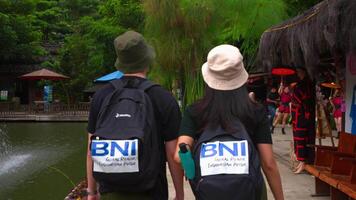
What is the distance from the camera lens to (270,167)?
2.69 meters

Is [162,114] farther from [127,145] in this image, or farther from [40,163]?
[40,163]

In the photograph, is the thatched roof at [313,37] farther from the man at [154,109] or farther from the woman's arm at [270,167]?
the man at [154,109]

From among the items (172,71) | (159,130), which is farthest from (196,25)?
(159,130)

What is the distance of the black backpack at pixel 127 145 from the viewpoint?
2.59m

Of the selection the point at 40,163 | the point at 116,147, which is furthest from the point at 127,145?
the point at 40,163

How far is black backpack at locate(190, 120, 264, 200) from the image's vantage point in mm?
2408

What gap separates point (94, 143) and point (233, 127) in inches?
27.8

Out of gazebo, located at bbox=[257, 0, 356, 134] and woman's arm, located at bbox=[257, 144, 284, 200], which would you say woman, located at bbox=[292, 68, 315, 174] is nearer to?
gazebo, located at bbox=[257, 0, 356, 134]

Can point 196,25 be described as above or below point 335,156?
above

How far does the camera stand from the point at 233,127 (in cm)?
255

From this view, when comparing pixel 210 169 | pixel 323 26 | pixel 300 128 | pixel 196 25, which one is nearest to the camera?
pixel 210 169

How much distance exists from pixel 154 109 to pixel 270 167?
678 mm

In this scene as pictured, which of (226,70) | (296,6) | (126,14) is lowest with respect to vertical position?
(226,70)

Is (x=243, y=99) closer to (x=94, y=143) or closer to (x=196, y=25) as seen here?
(x=94, y=143)
